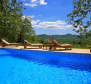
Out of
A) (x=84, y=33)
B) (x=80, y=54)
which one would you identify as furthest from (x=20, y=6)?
(x=80, y=54)

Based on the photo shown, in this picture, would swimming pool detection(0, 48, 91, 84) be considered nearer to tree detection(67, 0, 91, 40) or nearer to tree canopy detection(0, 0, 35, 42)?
tree detection(67, 0, 91, 40)

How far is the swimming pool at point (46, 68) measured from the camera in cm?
304

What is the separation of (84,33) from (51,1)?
28.0ft

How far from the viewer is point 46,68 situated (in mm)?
4301

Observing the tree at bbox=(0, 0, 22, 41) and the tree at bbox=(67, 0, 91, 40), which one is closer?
the tree at bbox=(67, 0, 91, 40)

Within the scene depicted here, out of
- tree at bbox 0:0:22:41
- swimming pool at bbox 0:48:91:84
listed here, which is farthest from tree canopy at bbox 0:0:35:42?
swimming pool at bbox 0:48:91:84

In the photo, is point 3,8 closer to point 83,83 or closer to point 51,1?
point 51,1

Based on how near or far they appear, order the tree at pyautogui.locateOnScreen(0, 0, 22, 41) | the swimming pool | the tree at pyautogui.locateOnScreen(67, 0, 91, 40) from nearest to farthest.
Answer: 1. the swimming pool
2. the tree at pyautogui.locateOnScreen(67, 0, 91, 40)
3. the tree at pyautogui.locateOnScreen(0, 0, 22, 41)

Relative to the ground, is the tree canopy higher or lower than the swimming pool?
higher

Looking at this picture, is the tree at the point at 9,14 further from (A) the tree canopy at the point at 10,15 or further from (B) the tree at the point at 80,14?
(B) the tree at the point at 80,14

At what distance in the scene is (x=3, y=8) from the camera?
1383cm

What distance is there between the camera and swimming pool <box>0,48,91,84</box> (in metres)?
3.04

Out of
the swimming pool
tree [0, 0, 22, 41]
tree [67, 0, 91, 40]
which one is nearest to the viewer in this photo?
the swimming pool

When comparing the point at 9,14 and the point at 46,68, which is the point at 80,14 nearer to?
the point at 46,68
